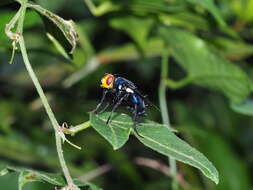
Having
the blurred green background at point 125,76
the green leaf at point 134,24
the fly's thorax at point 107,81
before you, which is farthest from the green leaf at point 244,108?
the fly's thorax at point 107,81

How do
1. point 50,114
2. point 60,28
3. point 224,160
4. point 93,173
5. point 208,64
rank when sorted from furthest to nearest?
point 224,160
point 93,173
point 208,64
point 60,28
point 50,114

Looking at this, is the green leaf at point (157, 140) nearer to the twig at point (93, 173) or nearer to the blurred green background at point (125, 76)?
the blurred green background at point (125, 76)

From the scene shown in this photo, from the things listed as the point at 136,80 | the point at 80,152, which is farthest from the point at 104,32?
the point at 80,152

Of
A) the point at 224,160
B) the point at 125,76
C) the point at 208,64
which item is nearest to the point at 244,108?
the point at 208,64

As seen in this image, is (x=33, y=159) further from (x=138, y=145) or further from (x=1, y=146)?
(x=138, y=145)

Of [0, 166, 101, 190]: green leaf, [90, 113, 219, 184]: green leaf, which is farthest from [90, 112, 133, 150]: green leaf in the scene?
[0, 166, 101, 190]: green leaf

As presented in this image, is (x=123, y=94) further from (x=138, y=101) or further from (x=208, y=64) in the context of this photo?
(x=208, y=64)
